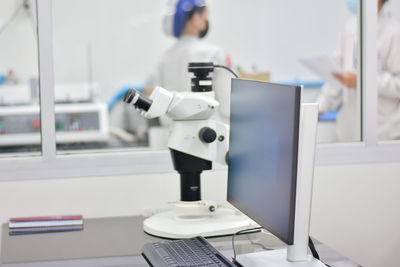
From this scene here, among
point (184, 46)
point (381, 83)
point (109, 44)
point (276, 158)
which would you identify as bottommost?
point (276, 158)

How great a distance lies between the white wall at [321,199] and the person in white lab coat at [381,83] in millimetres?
187

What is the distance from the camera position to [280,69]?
199 inches

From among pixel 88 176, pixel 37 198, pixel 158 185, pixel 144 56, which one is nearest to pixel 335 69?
pixel 158 185

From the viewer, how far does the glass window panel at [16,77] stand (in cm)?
296

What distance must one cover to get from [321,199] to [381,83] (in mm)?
664

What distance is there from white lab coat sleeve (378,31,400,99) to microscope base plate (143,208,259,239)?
1.09 metres

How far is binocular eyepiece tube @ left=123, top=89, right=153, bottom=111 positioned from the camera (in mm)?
1639

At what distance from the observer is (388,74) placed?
254 centimetres

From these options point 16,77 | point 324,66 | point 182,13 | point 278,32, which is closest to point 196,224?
point 324,66

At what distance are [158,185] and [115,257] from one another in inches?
21.3

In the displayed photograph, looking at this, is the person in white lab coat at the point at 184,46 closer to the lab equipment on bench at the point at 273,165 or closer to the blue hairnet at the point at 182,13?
the blue hairnet at the point at 182,13

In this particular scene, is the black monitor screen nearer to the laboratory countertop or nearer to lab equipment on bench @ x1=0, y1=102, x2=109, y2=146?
the laboratory countertop

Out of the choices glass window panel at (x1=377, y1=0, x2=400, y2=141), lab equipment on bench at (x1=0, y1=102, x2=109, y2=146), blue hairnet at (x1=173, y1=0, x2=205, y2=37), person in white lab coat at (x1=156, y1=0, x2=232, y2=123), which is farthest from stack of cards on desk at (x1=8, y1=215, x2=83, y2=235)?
blue hairnet at (x1=173, y1=0, x2=205, y2=37)

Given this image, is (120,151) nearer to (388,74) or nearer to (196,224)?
(196,224)
